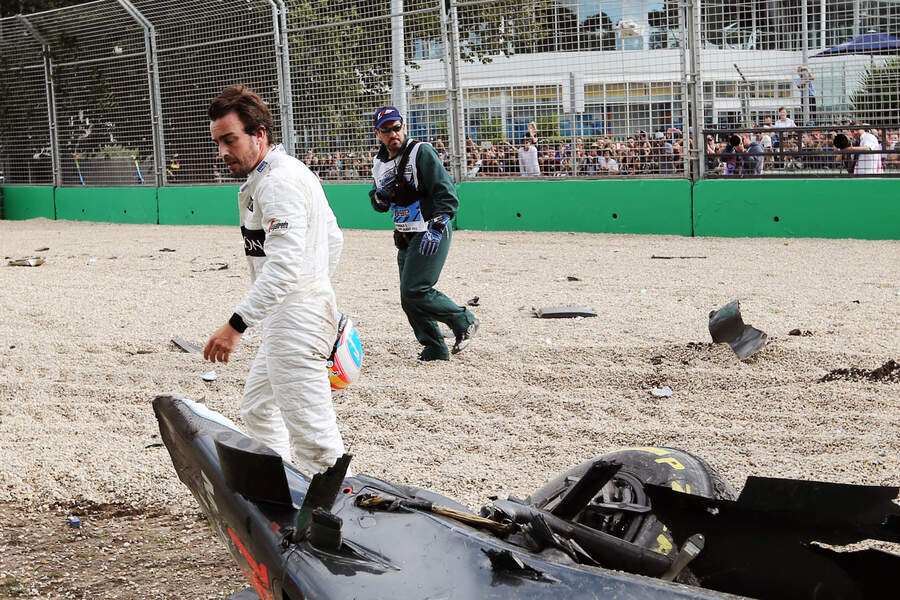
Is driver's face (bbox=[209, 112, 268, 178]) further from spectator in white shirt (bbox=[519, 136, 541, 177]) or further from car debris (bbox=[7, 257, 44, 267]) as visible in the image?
spectator in white shirt (bbox=[519, 136, 541, 177])

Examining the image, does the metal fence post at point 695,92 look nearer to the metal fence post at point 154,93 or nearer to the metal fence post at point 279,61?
the metal fence post at point 279,61

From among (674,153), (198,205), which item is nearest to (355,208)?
(198,205)

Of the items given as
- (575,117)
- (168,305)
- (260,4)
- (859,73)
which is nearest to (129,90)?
(260,4)

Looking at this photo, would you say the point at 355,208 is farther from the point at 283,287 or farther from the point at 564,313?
the point at 283,287

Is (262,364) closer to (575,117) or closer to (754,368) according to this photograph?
(754,368)

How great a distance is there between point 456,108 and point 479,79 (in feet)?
2.08

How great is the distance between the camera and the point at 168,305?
9.57 metres

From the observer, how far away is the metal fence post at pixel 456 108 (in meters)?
15.5

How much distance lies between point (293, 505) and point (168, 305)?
784 centimetres

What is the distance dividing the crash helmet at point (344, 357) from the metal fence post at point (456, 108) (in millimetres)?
12019

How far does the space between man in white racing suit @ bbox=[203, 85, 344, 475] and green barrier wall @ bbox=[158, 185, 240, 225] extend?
1490 cm

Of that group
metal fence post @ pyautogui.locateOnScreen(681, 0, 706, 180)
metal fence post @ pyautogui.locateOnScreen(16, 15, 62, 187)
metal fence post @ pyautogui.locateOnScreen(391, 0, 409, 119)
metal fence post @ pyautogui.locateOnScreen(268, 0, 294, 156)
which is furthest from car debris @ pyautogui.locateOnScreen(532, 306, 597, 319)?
metal fence post @ pyautogui.locateOnScreen(16, 15, 62, 187)

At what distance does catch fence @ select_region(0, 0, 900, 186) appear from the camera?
13.0m

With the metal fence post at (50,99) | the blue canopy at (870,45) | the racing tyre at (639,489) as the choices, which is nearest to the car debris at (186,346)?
the racing tyre at (639,489)
